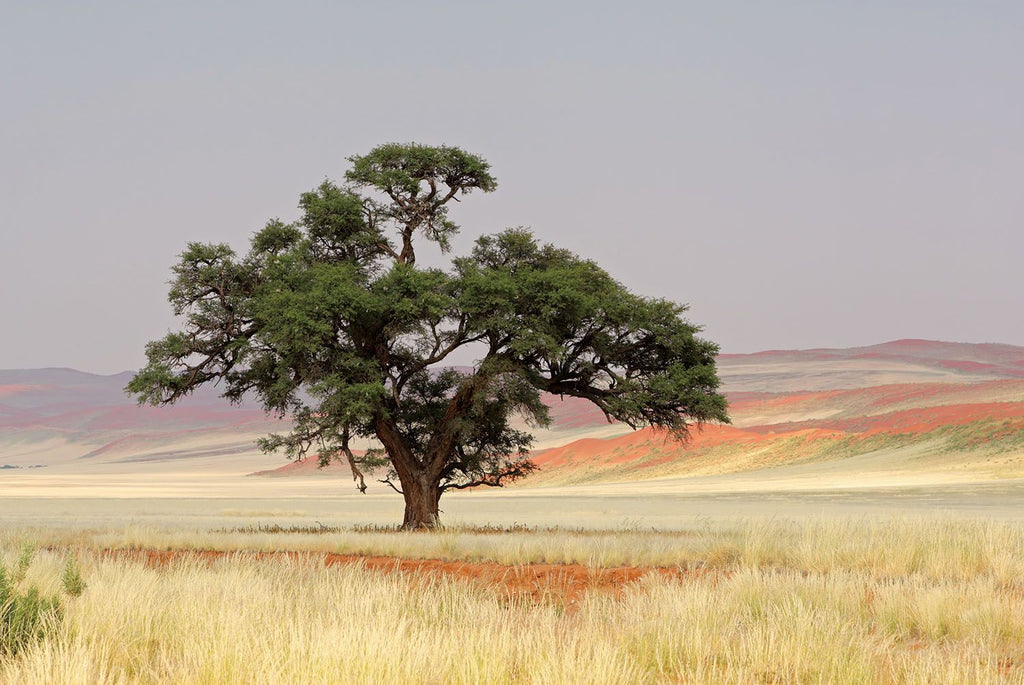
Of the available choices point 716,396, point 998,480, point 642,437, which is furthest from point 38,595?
point 642,437

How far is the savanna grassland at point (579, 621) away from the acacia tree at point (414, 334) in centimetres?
899

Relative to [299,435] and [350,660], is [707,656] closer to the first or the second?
[350,660]

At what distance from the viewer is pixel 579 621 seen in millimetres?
11883

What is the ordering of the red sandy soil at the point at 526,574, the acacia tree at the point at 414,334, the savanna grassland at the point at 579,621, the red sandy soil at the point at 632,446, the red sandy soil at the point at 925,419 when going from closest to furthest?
1. the savanna grassland at the point at 579,621
2. the red sandy soil at the point at 526,574
3. the acacia tree at the point at 414,334
4. the red sandy soil at the point at 925,419
5. the red sandy soil at the point at 632,446

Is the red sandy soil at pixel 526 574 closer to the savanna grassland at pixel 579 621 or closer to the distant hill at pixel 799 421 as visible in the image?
the savanna grassland at pixel 579 621

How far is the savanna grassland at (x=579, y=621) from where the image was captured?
847 cm

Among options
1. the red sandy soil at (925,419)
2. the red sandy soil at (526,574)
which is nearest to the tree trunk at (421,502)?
the red sandy soil at (526,574)

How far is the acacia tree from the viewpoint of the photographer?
2736cm

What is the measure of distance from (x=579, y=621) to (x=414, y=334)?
17.2 m

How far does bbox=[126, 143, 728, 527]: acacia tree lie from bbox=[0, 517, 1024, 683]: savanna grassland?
29.5 feet

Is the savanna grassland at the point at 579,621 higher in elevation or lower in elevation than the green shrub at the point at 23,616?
lower

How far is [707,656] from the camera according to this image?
386 inches

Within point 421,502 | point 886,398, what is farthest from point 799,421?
point 421,502

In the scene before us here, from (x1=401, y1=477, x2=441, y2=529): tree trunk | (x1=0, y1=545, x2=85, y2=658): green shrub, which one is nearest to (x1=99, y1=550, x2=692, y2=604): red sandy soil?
(x1=0, y1=545, x2=85, y2=658): green shrub
